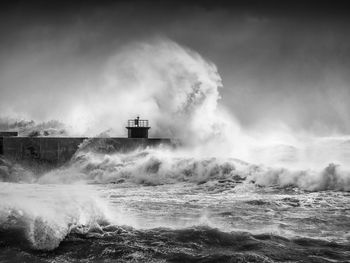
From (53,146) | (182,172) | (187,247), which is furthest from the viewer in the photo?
(53,146)

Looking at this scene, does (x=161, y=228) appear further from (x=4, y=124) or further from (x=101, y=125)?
(x=4, y=124)

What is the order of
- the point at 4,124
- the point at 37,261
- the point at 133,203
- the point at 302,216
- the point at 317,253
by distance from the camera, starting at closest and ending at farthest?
the point at 37,261 → the point at 317,253 → the point at 302,216 → the point at 133,203 → the point at 4,124

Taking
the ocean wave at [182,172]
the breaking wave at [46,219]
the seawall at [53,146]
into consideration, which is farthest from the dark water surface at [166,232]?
the seawall at [53,146]

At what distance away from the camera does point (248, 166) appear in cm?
1424

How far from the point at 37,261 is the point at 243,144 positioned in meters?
18.4

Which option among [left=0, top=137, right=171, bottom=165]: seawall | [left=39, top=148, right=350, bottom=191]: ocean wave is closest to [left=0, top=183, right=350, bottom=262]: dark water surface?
[left=39, top=148, right=350, bottom=191]: ocean wave

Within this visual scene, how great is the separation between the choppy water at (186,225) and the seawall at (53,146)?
7.13m

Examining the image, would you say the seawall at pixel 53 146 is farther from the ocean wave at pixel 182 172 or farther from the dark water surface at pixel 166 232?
the dark water surface at pixel 166 232

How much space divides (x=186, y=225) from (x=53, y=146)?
1229cm

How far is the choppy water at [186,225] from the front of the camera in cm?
504

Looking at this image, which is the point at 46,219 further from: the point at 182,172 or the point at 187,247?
the point at 182,172

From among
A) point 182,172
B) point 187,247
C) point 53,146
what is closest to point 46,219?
point 187,247

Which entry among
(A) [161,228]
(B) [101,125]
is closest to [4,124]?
(B) [101,125]

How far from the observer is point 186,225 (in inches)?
252
